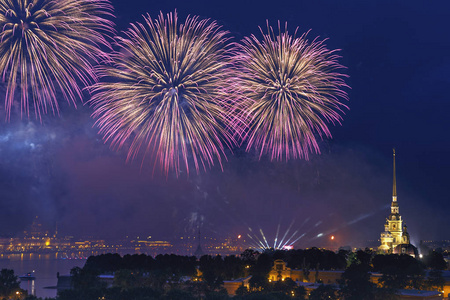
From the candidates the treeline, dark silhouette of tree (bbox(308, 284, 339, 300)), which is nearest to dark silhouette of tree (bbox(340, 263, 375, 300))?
the treeline

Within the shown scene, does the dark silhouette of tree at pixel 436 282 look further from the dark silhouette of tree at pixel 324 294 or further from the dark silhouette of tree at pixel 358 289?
the dark silhouette of tree at pixel 324 294

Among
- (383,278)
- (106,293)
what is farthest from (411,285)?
(106,293)

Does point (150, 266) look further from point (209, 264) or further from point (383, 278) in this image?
point (383, 278)

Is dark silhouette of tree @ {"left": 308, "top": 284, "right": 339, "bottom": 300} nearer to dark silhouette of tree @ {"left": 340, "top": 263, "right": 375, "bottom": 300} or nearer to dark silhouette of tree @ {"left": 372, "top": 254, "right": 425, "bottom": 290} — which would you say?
dark silhouette of tree @ {"left": 340, "top": 263, "right": 375, "bottom": 300}

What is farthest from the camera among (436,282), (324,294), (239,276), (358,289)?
(239,276)

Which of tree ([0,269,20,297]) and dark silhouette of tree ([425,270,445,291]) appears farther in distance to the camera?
dark silhouette of tree ([425,270,445,291])

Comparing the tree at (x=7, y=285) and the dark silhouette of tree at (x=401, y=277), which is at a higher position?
the dark silhouette of tree at (x=401, y=277)

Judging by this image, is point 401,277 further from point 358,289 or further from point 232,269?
point 232,269

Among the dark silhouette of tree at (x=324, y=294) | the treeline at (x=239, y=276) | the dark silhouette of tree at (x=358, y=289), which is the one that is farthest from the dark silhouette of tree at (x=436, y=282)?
the dark silhouette of tree at (x=324, y=294)

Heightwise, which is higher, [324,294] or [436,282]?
[436,282]

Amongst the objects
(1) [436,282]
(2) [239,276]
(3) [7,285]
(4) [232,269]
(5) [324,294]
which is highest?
(4) [232,269]

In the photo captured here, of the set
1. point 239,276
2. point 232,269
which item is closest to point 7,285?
point 232,269
